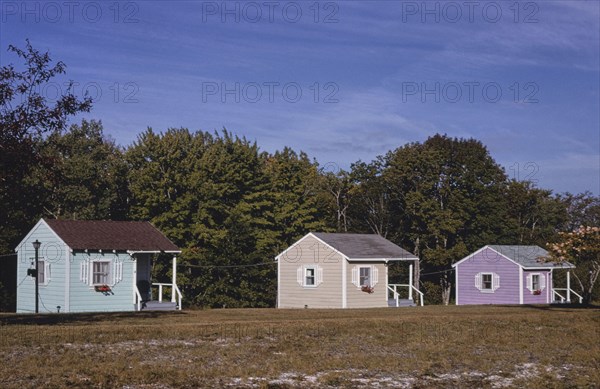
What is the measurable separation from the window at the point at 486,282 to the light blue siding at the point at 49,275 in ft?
90.3

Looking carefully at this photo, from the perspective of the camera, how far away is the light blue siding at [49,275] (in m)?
34.5

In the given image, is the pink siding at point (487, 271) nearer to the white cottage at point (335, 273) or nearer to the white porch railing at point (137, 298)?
the white cottage at point (335, 273)

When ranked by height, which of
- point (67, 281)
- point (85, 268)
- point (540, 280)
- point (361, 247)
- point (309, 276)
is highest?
point (361, 247)

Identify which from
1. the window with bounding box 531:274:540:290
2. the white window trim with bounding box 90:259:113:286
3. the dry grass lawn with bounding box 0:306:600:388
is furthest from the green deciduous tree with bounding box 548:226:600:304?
the white window trim with bounding box 90:259:113:286

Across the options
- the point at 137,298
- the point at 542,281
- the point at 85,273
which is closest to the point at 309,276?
the point at 137,298

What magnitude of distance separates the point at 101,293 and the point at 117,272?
1.23 metres

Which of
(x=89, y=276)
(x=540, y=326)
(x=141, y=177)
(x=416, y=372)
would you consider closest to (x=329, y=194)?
(x=141, y=177)

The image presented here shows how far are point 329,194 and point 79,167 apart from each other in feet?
75.2

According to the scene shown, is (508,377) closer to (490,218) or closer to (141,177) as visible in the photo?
(141,177)

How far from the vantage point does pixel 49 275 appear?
35062 mm

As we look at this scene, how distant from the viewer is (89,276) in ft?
114

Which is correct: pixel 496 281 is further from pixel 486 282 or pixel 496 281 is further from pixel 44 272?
pixel 44 272

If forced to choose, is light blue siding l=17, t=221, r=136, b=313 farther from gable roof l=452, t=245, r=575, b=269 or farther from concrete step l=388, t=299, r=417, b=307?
gable roof l=452, t=245, r=575, b=269

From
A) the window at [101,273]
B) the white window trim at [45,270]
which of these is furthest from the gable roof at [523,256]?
the white window trim at [45,270]
